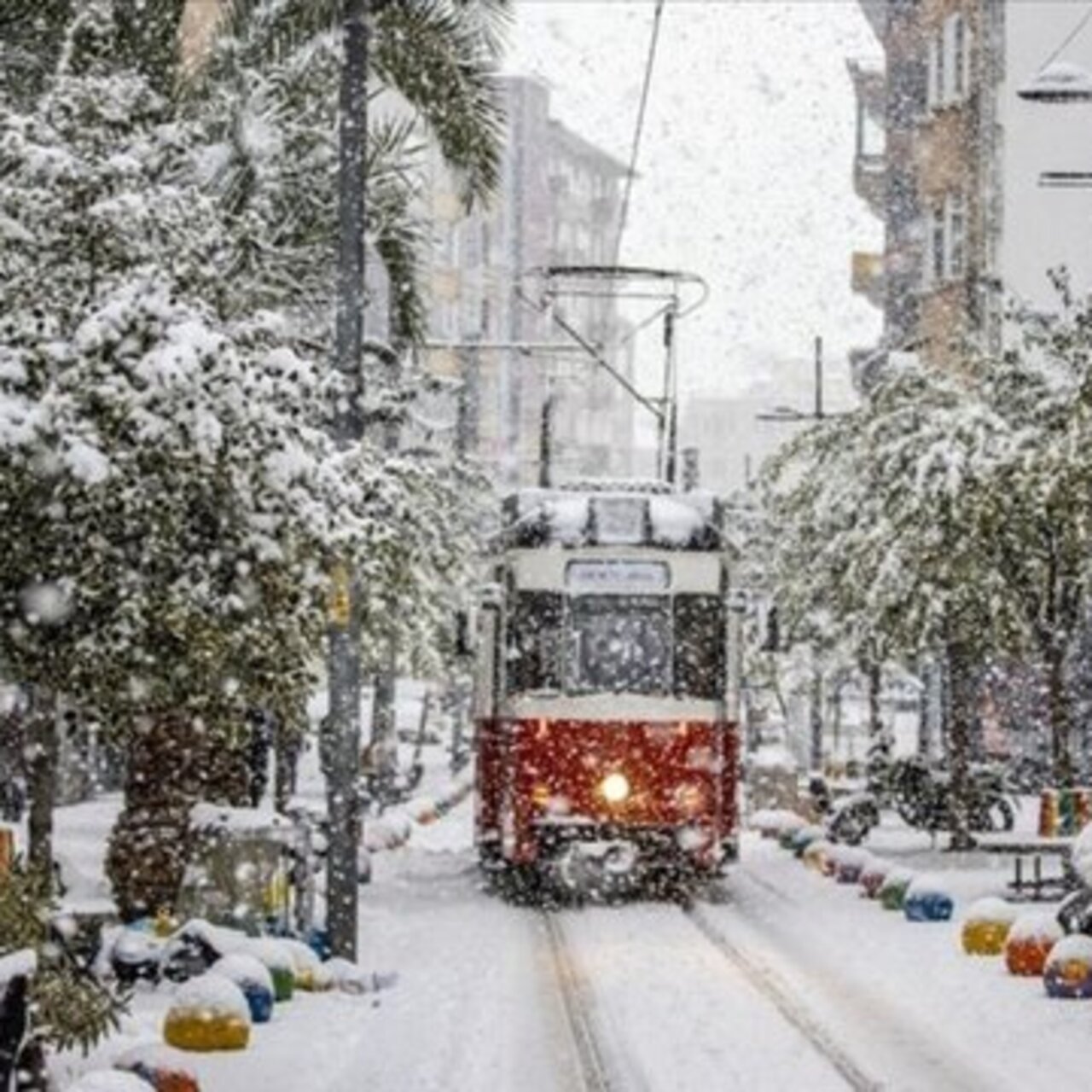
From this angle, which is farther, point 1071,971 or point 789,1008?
point 1071,971

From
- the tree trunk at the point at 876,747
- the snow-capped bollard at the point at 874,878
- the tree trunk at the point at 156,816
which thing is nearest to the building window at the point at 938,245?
the tree trunk at the point at 876,747

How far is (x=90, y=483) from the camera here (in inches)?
520

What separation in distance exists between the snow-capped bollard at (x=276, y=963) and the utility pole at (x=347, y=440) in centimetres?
147

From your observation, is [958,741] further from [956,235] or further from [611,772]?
[956,235]

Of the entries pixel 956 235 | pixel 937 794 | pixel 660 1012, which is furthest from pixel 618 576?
pixel 956 235

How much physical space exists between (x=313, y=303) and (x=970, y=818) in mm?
16600

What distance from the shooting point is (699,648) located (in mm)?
24688

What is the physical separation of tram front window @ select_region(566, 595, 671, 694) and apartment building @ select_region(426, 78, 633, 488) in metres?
73.9

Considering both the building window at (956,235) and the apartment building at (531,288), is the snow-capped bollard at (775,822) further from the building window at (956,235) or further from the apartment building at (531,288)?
the apartment building at (531,288)

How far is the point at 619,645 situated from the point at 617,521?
1131mm

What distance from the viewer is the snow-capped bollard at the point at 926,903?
23062 mm

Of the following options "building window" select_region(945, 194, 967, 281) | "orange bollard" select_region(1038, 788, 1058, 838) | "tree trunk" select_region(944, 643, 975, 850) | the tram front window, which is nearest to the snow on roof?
the tram front window

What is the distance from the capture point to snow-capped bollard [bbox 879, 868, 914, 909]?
79.2 feet

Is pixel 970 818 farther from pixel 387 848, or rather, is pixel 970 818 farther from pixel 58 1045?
pixel 58 1045
